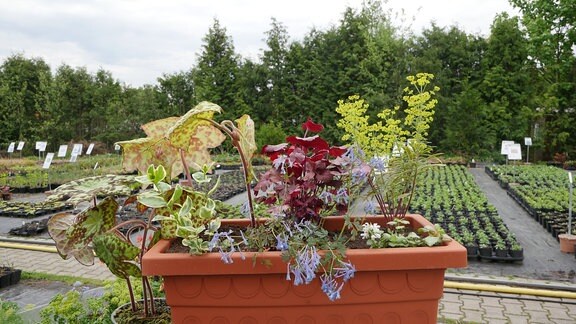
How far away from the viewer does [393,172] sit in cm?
184

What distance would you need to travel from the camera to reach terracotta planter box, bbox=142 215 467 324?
1.30m

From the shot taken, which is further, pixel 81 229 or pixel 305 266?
pixel 81 229

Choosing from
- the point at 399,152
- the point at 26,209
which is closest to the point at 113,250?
the point at 399,152

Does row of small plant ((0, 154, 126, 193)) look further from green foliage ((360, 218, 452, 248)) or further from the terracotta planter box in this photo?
green foliage ((360, 218, 452, 248))

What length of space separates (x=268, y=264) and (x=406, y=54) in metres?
16.0

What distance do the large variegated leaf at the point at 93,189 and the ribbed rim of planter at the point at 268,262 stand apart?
26cm

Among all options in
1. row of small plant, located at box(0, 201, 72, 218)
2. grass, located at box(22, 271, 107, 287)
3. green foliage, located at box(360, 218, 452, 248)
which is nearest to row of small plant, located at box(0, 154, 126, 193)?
row of small plant, located at box(0, 201, 72, 218)

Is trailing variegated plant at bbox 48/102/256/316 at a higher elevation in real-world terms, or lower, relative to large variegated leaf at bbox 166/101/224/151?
lower

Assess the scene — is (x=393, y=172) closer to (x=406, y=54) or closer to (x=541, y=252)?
(x=541, y=252)

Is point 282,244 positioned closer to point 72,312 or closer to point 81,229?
point 81,229

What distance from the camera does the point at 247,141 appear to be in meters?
1.54

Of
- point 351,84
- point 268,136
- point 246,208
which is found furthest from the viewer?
point 351,84

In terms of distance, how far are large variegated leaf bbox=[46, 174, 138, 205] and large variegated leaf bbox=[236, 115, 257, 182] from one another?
0.38 m

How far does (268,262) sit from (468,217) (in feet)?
17.0
